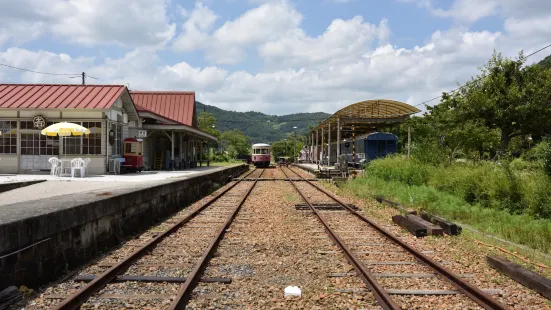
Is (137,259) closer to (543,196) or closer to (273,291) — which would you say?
(273,291)

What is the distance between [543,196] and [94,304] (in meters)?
9.42

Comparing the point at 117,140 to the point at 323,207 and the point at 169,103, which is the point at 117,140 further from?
the point at 169,103

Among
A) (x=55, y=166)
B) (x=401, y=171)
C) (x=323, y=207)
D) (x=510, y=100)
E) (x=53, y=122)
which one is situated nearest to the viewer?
(x=323, y=207)

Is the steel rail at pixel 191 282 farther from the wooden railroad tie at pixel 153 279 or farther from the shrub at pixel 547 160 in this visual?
the shrub at pixel 547 160

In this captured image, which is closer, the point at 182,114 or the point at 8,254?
the point at 8,254

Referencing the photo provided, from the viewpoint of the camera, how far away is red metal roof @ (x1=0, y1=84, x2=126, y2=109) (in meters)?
21.0

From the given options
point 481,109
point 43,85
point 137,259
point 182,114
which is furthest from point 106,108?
point 481,109

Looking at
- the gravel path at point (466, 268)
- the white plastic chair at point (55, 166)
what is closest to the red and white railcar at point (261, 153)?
the white plastic chair at point (55, 166)

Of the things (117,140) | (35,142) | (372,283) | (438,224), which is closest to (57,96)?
(35,142)

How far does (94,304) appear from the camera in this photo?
4.43 m

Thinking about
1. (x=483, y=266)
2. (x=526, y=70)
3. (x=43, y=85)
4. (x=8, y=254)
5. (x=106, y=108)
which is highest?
(x=526, y=70)

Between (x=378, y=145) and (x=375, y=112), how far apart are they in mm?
2593

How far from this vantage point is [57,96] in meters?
22.3

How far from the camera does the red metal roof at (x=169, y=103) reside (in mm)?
40562
